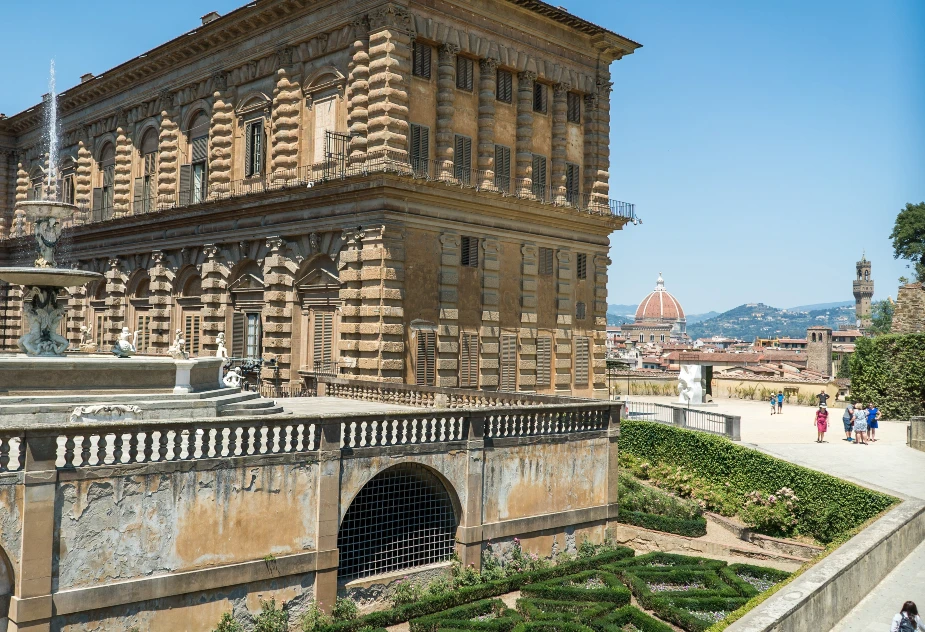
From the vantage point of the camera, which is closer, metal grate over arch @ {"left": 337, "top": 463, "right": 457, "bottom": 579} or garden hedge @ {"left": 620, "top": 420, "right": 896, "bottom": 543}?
metal grate over arch @ {"left": 337, "top": 463, "right": 457, "bottom": 579}

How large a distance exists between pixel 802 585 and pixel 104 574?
12.0 m

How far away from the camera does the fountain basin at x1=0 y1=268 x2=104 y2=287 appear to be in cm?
2016

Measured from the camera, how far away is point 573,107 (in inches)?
1481

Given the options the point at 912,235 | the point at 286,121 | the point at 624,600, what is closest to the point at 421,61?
the point at 286,121

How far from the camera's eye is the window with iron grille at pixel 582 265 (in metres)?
37.4

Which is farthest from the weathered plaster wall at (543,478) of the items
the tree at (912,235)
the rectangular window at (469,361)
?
the tree at (912,235)

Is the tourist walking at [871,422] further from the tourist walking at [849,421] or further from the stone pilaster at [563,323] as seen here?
the stone pilaster at [563,323]

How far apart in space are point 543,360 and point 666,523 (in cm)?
1180

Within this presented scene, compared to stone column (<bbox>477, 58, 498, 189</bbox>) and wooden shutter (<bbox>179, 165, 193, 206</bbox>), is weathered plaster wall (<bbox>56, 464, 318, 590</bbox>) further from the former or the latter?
wooden shutter (<bbox>179, 165, 193, 206</bbox>)

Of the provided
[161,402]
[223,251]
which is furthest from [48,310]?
[223,251]

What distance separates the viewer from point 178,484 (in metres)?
15.3

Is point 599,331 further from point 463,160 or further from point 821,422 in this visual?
point 463,160

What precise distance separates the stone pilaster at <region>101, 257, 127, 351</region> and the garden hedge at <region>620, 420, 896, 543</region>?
26.7 meters

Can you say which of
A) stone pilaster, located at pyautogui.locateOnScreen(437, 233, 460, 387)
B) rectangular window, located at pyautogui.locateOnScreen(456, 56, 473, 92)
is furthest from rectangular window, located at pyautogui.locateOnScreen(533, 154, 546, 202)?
stone pilaster, located at pyautogui.locateOnScreen(437, 233, 460, 387)
